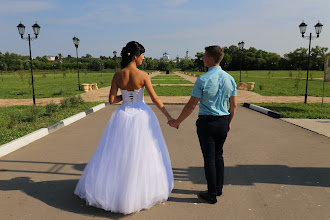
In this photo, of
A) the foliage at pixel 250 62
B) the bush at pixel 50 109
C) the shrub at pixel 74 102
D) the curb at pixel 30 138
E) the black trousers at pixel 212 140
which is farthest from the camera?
the foliage at pixel 250 62

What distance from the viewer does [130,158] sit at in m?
2.79

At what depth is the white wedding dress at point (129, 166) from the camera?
2732 millimetres

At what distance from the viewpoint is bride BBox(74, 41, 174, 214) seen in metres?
2.74

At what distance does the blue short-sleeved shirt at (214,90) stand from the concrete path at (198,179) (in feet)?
3.87

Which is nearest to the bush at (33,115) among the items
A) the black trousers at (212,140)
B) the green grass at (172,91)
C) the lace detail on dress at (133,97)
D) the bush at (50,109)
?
the bush at (50,109)

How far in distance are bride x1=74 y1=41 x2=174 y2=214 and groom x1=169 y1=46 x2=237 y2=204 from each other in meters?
0.44

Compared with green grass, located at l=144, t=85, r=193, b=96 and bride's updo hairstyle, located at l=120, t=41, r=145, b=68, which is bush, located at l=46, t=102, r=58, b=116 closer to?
bride's updo hairstyle, located at l=120, t=41, r=145, b=68

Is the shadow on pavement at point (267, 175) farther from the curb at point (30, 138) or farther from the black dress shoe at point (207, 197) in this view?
the curb at point (30, 138)

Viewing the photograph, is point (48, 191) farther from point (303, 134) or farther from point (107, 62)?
point (107, 62)

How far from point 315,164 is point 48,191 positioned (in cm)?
436

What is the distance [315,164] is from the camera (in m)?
4.38

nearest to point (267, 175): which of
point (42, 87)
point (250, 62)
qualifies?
point (42, 87)

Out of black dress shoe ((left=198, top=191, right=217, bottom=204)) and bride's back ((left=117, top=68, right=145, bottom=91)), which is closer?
bride's back ((left=117, top=68, right=145, bottom=91))

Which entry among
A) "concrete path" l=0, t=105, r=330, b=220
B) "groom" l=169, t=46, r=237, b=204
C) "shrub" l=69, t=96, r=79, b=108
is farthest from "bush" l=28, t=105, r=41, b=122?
"groom" l=169, t=46, r=237, b=204
